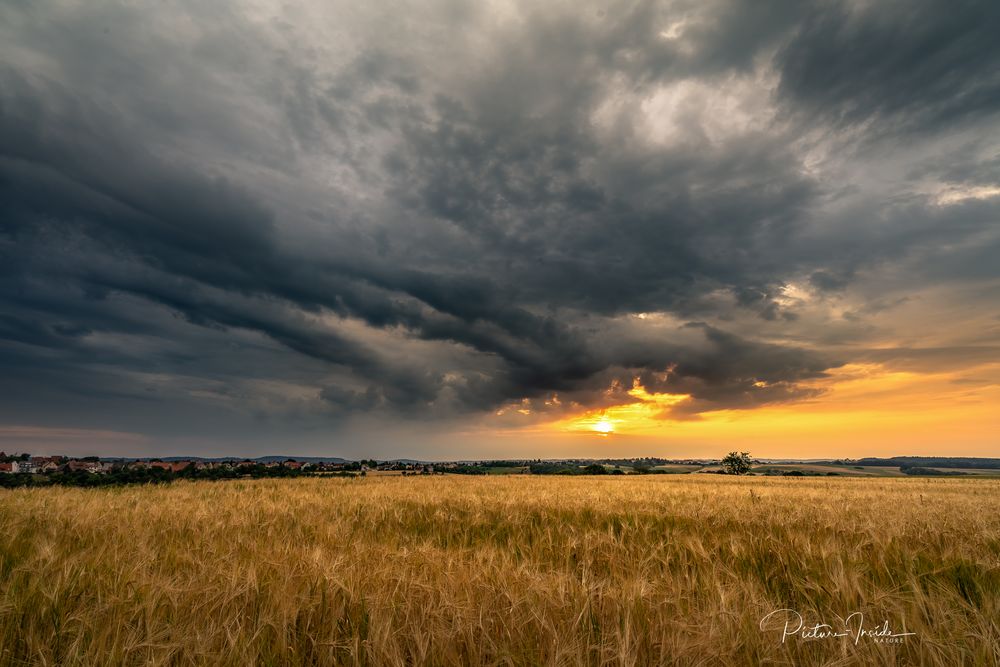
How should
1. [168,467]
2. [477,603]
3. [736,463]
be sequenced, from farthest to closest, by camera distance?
[736,463] < [168,467] < [477,603]

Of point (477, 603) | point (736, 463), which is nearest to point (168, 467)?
point (477, 603)

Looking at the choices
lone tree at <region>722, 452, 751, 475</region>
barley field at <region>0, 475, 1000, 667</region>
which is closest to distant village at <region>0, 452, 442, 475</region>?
barley field at <region>0, 475, 1000, 667</region>

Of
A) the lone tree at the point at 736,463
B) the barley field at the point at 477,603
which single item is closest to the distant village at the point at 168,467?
the barley field at the point at 477,603

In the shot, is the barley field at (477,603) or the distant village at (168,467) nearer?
the barley field at (477,603)

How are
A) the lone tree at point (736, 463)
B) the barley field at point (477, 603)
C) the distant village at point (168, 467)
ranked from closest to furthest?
the barley field at point (477, 603) → the distant village at point (168, 467) → the lone tree at point (736, 463)

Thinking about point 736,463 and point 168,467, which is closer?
point 168,467

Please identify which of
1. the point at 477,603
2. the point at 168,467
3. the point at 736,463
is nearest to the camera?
the point at 477,603

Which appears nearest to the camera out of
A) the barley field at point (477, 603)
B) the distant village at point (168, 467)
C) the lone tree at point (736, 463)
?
the barley field at point (477, 603)

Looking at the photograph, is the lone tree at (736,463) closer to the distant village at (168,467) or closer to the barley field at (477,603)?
the distant village at (168,467)

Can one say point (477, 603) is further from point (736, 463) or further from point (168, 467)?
point (736, 463)

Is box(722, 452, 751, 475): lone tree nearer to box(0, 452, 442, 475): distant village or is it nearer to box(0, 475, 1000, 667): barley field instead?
box(0, 452, 442, 475): distant village

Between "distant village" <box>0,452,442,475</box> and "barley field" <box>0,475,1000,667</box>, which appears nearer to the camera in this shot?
"barley field" <box>0,475,1000,667</box>

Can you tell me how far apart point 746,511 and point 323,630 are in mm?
7424

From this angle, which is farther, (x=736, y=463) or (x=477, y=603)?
(x=736, y=463)
